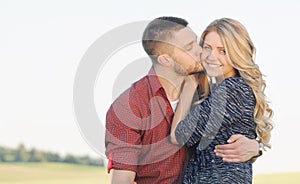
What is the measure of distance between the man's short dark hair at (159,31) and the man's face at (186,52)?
0.11ft

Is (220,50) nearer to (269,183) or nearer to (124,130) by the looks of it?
(124,130)

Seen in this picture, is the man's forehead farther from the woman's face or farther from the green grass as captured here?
the green grass

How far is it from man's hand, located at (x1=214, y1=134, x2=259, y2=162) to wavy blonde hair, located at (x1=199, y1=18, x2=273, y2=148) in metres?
0.11

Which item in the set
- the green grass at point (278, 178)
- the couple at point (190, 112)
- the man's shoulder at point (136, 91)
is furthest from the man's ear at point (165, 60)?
the green grass at point (278, 178)

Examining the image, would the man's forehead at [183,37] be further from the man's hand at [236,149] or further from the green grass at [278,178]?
the green grass at [278,178]

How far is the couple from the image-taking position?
10.4ft

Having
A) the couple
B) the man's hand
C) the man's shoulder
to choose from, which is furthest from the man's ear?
the man's hand

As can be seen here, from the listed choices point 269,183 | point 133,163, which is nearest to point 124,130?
point 133,163

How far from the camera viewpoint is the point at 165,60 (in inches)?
129

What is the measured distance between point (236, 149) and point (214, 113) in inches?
8.2

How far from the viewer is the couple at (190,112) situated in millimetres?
3184

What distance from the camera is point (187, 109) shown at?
3223 millimetres

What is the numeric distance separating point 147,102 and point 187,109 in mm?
201

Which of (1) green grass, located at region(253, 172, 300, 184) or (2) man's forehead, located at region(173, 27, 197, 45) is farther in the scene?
(1) green grass, located at region(253, 172, 300, 184)
